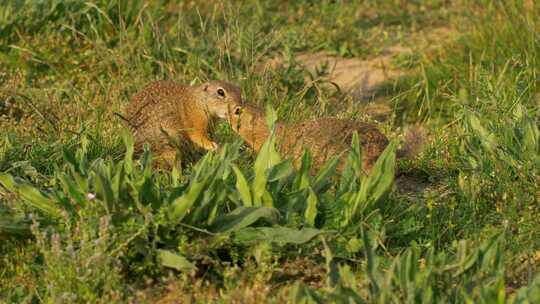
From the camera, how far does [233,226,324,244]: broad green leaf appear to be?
4.41 meters

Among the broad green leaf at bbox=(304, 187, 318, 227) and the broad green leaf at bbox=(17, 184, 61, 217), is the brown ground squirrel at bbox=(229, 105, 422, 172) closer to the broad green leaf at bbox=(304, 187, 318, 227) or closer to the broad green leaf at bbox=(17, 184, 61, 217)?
the broad green leaf at bbox=(304, 187, 318, 227)

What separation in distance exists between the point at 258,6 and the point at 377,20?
4.51 ft

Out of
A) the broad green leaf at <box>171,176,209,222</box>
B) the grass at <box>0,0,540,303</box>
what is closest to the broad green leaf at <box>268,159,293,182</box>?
the grass at <box>0,0,540,303</box>

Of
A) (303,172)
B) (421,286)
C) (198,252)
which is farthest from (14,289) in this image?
(421,286)

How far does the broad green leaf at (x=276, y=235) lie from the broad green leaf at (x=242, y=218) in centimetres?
4

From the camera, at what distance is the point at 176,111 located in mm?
6488

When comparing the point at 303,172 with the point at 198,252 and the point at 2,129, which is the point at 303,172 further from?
the point at 2,129

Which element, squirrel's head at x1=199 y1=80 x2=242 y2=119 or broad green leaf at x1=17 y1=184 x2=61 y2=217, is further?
squirrel's head at x1=199 y1=80 x2=242 y2=119

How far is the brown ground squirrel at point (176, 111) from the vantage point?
630 centimetres

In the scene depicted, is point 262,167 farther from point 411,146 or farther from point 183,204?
point 411,146

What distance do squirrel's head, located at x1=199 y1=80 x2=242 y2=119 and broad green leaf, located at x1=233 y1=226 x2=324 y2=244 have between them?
198cm

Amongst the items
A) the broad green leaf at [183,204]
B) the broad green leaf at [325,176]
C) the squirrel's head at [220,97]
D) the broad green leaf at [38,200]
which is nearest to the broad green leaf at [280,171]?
the broad green leaf at [325,176]

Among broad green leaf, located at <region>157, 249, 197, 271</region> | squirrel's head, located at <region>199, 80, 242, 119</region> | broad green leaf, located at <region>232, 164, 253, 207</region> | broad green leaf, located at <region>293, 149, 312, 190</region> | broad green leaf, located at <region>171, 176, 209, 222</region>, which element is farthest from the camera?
squirrel's head, located at <region>199, 80, 242, 119</region>

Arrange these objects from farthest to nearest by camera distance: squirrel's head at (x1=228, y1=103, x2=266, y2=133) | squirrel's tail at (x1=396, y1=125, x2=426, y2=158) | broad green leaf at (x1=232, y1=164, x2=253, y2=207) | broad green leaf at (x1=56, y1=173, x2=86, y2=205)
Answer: squirrel's head at (x1=228, y1=103, x2=266, y2=133) → squirrel's tail at (x1=396, y1=125, x2=426, y2=158) → broad green leaf at (x1=232, y1=164, x2=253, y2=207) → broad green leaf at (x1=56, y1=173, x2=86, y2=205)
